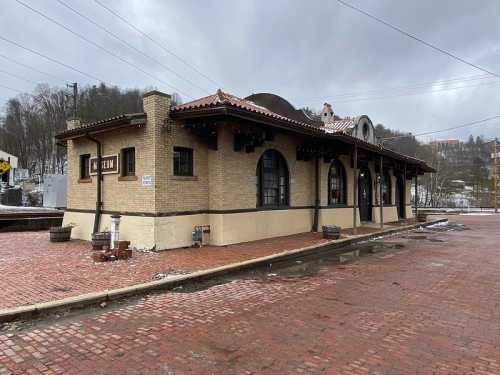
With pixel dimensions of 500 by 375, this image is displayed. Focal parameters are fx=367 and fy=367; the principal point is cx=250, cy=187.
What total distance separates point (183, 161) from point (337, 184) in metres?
8.55

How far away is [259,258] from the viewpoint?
8.91 m

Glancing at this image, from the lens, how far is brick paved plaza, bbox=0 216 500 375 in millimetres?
3629

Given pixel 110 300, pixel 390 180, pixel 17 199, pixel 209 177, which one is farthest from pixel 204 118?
pixel 17 199

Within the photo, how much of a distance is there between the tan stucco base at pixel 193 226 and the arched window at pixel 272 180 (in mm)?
457

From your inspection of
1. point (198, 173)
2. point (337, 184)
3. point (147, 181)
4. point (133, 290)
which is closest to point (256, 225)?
point (198, 173)

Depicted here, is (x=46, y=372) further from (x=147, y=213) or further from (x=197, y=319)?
(x=147, y=213)

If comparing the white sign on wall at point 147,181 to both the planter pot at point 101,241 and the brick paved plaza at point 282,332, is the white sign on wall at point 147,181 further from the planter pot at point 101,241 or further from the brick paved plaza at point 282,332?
the brick paved plaza at point 282,332

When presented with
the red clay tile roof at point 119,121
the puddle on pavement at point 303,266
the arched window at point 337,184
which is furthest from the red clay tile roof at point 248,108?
the puddle on pavement at point 303,266

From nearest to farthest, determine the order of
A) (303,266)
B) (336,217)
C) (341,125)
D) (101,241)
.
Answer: (303,266) → (101,241) → (336,217) → (341,125)

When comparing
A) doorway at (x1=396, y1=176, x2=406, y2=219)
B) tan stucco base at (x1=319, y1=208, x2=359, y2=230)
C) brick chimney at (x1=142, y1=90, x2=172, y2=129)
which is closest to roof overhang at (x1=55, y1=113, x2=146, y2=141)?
brick chimney at (x1=142, y1=90, x2=172, y2=129)

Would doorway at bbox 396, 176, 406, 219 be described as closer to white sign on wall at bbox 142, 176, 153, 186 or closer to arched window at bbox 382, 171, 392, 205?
arched window at bbox 382, 171, 392, 205

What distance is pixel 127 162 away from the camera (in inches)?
447

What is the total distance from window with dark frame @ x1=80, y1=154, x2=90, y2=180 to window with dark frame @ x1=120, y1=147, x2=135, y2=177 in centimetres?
283

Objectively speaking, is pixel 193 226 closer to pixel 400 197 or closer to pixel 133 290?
pixel 133 290
